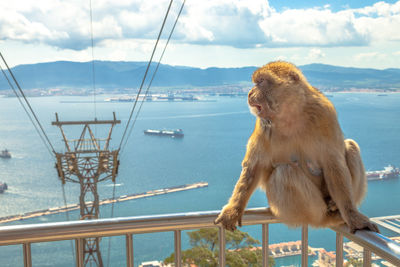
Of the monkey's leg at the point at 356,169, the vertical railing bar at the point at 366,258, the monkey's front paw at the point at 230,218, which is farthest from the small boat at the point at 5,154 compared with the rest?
the vertical railing bar at the point at 366,258

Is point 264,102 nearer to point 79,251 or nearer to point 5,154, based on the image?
point 79,251

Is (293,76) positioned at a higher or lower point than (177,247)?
higher

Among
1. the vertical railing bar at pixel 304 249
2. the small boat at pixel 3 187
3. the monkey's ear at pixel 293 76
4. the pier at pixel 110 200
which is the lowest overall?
the pier at pixel 110 200

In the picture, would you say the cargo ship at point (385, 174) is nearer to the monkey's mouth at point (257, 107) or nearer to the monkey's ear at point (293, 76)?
the monkey's ear at point (293, 76)

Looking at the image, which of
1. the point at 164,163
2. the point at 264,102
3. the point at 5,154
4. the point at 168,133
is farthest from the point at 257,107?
the point at 168,133

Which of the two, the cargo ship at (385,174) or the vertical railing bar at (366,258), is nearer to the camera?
the vertical railing bar at (366,258)

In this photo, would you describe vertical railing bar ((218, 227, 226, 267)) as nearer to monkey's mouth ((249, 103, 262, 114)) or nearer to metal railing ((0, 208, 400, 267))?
metal railing ((0, 208, 400, 267))

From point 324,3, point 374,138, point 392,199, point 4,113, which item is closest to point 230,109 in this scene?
point 324,3
